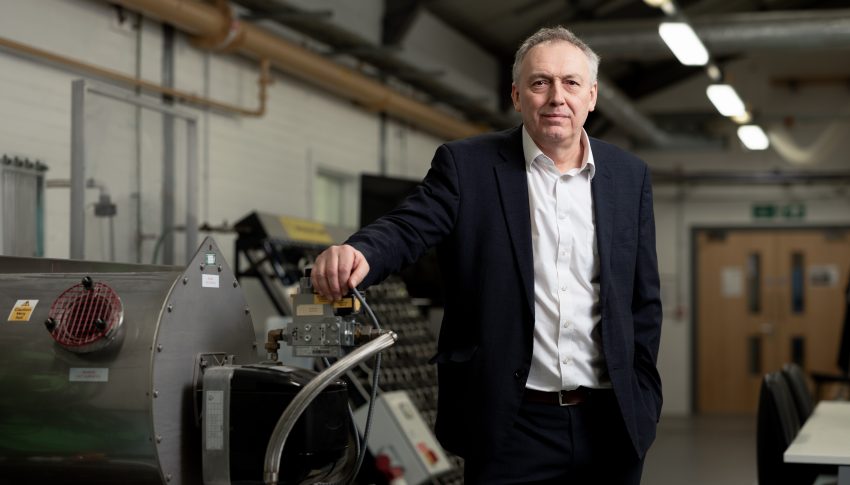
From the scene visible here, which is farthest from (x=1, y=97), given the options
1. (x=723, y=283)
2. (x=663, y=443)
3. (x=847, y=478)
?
(x=723, y=283)

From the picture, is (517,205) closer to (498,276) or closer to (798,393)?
(498,276)

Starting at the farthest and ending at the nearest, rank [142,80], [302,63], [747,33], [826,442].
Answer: [747,33] < [302,63] < [142,80] < [826,442]

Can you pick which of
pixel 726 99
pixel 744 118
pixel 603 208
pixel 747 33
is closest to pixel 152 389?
pixel 603 208

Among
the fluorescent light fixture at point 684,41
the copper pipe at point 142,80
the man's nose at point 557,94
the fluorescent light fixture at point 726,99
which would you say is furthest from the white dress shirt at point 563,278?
the fluorescent light fixture at point 726,99

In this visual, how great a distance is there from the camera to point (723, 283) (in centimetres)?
1202

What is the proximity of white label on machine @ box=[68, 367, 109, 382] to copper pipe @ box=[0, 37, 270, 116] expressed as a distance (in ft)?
8.53

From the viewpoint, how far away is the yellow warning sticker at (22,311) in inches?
86.2

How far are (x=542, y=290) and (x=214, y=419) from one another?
655mm

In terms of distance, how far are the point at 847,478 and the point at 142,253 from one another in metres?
3.01

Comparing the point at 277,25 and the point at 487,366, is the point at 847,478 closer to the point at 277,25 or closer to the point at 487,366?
the point at 487,366

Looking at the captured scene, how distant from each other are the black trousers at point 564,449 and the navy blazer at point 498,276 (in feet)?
0.10

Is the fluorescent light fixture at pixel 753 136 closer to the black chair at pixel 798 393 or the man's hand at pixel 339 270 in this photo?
the black chair at pixel 798 393

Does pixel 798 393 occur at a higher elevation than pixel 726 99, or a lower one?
lower

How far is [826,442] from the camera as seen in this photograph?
3.22m
